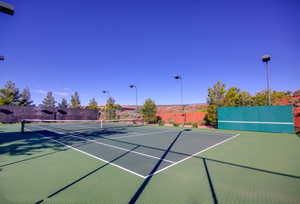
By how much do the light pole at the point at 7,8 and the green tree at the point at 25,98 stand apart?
Answer: 4440 cm

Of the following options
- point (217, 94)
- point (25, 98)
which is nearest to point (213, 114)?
point (217, 94)

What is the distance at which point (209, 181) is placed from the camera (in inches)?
130

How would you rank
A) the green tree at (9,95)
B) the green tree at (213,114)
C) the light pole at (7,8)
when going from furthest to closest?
the green tree at (9,95) < the green tree at (213,114) < the light pole at (7,8)

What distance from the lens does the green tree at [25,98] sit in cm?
3598

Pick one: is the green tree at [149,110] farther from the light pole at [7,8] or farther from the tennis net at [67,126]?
the light pole at [7,8]

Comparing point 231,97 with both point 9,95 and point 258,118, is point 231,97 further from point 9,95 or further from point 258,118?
point 9,95

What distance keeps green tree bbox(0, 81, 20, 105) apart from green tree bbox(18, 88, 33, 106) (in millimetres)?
927

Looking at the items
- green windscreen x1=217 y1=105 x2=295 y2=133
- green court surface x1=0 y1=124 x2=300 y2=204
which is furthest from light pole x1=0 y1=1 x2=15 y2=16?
green windscreen x1=217 y1=105 x2=295 y2=133

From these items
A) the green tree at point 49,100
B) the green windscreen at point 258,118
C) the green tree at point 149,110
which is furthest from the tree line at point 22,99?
the green windscreen at point 258,118

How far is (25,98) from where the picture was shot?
37344 millimetres

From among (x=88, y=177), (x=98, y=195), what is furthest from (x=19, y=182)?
(x=98, y=195)

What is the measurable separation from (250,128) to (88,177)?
1458 centimetres

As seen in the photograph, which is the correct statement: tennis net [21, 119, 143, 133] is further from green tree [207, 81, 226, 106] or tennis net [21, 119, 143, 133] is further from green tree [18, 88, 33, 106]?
green tree [18, 88, 33, 106]

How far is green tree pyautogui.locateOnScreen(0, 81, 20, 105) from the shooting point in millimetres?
31997
